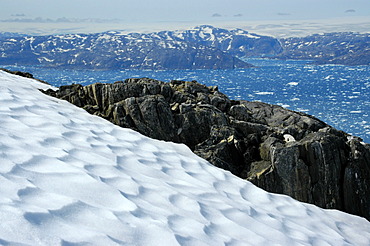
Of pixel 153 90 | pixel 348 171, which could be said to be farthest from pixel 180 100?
pixel 348 171

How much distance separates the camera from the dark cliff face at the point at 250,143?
1272cm

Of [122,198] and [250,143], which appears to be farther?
[250,143]

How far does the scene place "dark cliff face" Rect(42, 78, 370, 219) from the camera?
12.7 metres

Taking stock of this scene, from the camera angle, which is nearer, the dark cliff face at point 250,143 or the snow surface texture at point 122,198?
the snow surface texture at point 122,198

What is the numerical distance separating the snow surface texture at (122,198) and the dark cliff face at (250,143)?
3552mm

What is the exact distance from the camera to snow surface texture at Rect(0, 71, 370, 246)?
4.35m

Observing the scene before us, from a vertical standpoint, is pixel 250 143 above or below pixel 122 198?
below

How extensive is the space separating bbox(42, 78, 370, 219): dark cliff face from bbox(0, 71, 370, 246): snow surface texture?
140 inches

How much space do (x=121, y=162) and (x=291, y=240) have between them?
397cm

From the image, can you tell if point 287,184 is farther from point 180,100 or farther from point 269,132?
point 180,100

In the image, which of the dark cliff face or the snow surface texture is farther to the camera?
the dark cliff face

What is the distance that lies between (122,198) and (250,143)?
9.56 metres

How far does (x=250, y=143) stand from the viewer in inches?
562

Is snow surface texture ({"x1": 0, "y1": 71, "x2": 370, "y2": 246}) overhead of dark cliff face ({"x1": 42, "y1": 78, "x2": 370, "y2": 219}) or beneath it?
overhead
